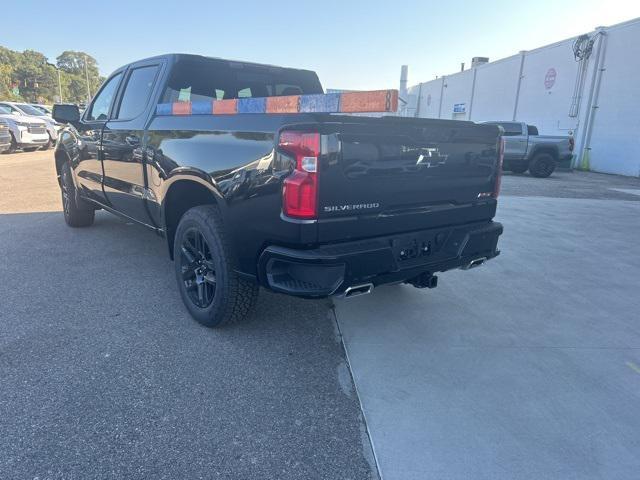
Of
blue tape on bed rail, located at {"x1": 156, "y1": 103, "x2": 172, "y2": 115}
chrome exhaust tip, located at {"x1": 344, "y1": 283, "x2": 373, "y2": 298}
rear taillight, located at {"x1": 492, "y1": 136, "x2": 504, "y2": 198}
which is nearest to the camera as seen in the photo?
chrome exhaust tip, located at {"x1": 344, "y1": 283, "x2": 373, "y2": 298}

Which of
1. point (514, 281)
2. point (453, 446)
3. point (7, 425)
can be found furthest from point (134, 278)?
point (514, 281)

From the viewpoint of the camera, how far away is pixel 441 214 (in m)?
3.23

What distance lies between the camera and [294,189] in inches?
101

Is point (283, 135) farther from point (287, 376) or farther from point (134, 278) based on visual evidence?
point (134, 278)

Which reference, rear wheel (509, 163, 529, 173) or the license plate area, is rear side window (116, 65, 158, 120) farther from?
rear wheel (509, 163, 529, 173)

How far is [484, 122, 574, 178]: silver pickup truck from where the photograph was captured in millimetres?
16219

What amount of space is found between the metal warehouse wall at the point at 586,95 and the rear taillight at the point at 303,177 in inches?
498

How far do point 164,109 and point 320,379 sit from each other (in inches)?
98.2

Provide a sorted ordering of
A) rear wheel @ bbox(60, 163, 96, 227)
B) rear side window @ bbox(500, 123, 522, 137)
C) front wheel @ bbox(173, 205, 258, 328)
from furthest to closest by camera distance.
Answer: rear side window @ bbox(500, 123, 522, 137) < rear wheel @ bbox(60, 163, 96, 227) < front wheel @ bbox(173, 205, 258, 328)

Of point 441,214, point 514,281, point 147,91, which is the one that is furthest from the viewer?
point 514,281

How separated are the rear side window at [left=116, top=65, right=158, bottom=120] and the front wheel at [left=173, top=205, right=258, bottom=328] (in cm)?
152

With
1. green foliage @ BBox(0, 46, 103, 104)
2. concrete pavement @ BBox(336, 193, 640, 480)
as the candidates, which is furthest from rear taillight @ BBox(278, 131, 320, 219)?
green foliage @ BBox(0, 46, 103, 104)

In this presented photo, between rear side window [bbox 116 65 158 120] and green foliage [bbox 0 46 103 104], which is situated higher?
green foliage [bbox 0 46 103 104]

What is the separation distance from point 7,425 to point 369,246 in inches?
82.6
